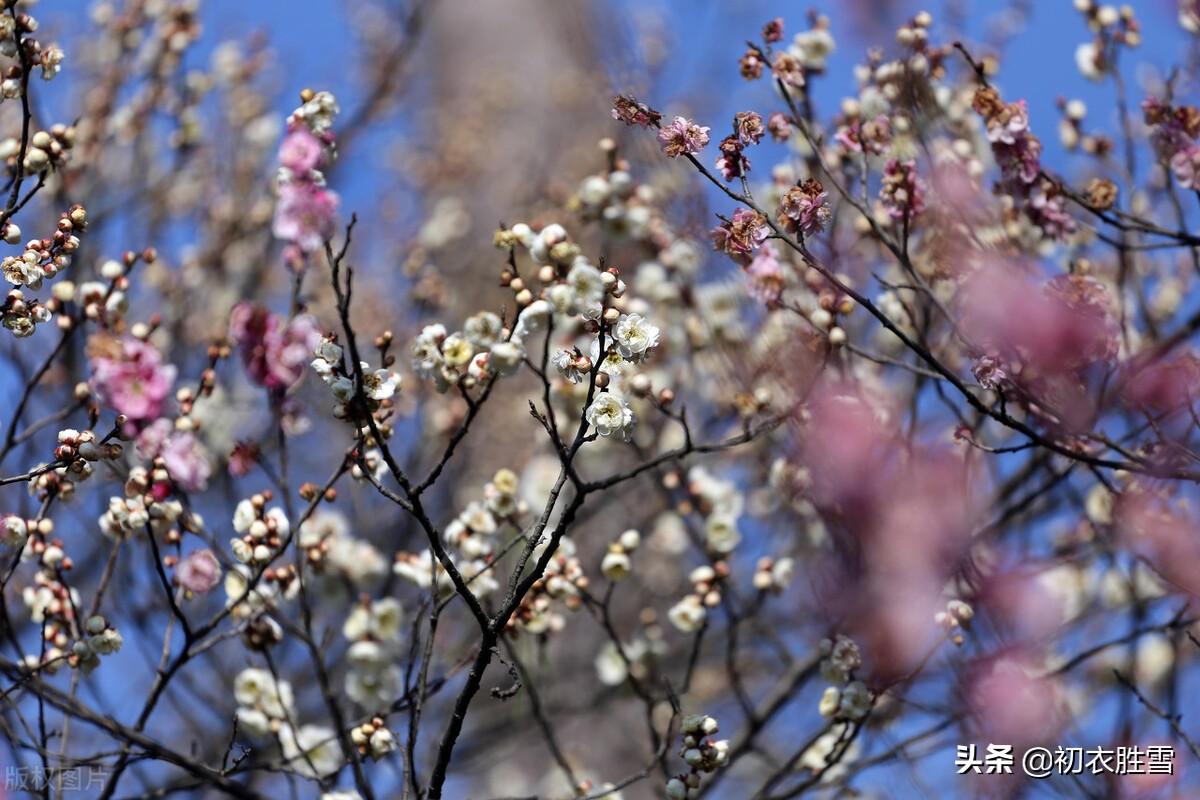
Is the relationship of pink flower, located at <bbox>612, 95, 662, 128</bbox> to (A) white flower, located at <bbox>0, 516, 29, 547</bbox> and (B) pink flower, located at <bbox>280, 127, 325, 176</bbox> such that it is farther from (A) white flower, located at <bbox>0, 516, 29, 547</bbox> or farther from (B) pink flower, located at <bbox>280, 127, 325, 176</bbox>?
(A) white flower, located at <bbox>0, 516, 29, 547</bbox>

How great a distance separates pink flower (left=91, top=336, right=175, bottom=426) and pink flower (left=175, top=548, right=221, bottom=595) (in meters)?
0.80

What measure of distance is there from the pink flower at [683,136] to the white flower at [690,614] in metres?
1.47

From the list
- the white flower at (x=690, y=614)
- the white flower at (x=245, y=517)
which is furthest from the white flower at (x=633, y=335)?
the white flower at (x=690, y=614)

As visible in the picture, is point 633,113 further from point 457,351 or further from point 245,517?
point 245,517

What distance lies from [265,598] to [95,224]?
2.42 meters

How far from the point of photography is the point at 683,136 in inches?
103

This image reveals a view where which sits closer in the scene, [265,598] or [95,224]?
[265,598]

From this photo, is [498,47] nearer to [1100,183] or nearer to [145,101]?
[145,101]

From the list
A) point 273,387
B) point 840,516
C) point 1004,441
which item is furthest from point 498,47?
point 273,387

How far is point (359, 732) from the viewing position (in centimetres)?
301

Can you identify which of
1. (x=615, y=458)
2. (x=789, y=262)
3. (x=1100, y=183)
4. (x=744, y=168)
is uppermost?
(x=615, y=458)

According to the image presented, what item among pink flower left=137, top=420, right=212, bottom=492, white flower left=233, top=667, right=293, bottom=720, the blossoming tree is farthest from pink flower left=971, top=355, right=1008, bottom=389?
white flower left=233, top=667, right=293, bottom=720

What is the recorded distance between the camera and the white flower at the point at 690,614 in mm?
3602

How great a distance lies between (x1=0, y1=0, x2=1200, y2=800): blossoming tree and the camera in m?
2.64
